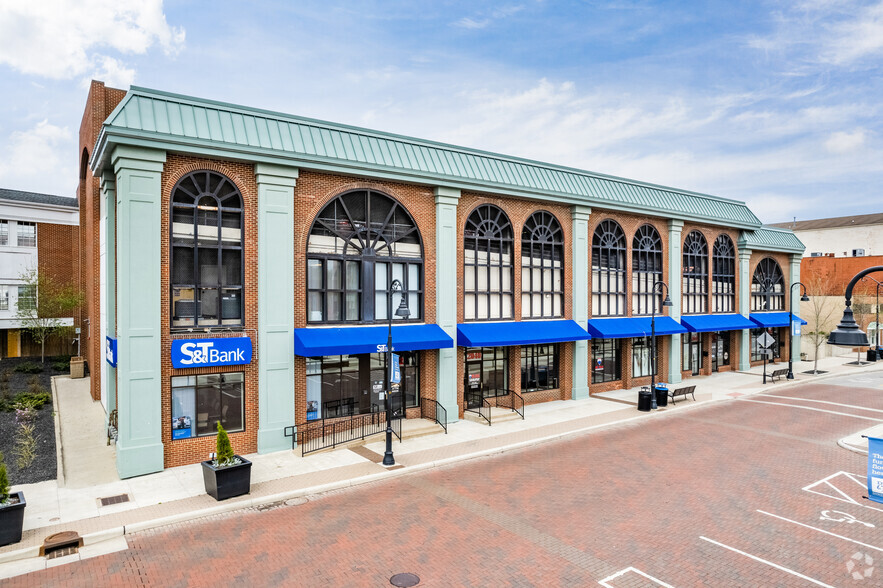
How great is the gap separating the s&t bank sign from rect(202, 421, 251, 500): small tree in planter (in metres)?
3.28

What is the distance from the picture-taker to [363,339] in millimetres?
17938

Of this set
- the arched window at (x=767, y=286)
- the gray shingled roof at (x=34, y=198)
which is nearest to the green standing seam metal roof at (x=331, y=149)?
the arched window at (x=767, y=286)

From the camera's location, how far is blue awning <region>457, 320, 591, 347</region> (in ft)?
69.2

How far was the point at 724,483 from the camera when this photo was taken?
14039 mm

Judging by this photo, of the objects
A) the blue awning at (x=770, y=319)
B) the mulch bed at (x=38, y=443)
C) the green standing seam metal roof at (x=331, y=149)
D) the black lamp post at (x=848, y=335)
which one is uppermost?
the green standing seam metal roof at (x=331, y=149)

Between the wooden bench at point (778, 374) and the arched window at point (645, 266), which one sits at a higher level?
the arched window at point (645, 266)

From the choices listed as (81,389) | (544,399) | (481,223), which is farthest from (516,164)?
(81,389)

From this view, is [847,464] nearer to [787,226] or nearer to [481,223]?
[481,223]

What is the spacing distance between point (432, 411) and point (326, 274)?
264 inches

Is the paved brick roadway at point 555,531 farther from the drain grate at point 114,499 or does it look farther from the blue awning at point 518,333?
the blue awning at point 518,333

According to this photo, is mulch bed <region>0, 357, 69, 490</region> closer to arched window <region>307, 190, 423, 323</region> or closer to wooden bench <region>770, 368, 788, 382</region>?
arched window <region>307, 190, 423, 323</region>

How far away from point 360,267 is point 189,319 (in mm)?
5871

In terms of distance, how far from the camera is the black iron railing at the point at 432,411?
20.2 metres

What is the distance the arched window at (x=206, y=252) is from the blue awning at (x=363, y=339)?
7.01ft
